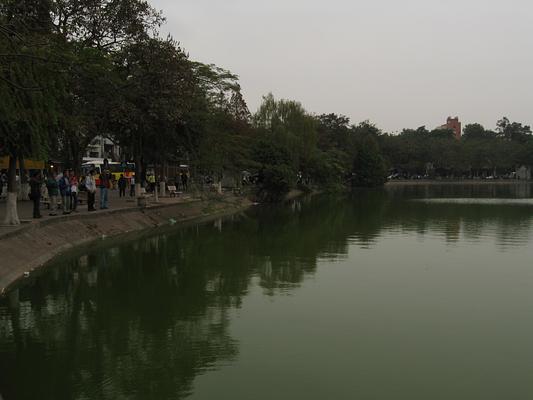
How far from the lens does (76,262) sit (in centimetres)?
1577

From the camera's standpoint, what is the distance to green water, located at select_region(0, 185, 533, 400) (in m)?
7.31

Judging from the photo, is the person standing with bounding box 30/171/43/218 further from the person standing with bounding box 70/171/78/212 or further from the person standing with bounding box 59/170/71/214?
the person standing with bounding box 70/171/78/212

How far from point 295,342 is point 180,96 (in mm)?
16448

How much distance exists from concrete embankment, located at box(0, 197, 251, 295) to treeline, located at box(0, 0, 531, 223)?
1.23m

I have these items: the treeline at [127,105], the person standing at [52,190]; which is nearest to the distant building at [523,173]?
the treeline at [127,105]

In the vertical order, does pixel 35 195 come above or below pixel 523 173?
below

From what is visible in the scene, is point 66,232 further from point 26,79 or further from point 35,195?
point 26,79

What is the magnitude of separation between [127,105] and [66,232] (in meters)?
5.87

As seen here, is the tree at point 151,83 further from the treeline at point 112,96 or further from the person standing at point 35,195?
the person standing at point 35,195

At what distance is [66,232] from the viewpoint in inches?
717

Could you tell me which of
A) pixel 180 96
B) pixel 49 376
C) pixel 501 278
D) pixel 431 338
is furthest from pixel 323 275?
pixel 180 96

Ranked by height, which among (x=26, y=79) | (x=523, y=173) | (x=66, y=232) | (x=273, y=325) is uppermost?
(x=26, y=79)

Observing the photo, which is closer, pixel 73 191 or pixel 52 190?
pixel 52 190

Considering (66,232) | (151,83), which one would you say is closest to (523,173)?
(151,83)
